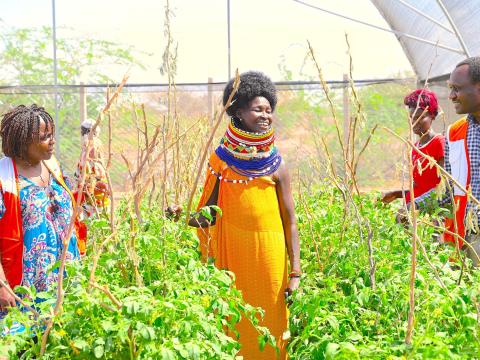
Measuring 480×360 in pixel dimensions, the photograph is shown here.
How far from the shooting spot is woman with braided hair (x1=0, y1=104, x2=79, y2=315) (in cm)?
288

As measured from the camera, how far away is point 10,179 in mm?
2912

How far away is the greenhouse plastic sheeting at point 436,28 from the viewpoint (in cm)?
719

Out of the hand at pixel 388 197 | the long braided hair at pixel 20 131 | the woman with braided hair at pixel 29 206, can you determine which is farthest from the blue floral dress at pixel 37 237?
the hand at pixel 388 197

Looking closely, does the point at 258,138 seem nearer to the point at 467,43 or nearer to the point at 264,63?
the point at 467,43

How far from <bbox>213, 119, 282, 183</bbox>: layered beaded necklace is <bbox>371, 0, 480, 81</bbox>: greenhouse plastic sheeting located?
361 centimetres

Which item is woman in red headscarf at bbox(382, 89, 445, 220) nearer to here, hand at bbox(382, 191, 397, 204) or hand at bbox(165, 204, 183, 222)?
hand at bbox(382, 191, 397, 204)

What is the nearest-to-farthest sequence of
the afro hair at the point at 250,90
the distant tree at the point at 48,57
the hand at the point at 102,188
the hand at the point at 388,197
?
the hand at the point at 102,188 → the afro hair at the point at 250,90 → the hand at the point at 388,197 → the distant tree at the point at 48,57

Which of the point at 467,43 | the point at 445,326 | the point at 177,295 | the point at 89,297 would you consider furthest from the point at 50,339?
the point at 467,43

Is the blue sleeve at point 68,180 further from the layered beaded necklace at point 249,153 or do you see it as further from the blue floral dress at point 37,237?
the layered beaded necklace at point 249,153

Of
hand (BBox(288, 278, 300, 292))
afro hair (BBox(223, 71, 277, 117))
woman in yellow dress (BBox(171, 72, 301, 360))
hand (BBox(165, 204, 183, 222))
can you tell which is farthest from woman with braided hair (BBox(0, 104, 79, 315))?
hand (BBox(288, 278, 300, 292))

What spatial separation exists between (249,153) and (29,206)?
84 centimetres

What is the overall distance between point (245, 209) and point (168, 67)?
0.67 meters

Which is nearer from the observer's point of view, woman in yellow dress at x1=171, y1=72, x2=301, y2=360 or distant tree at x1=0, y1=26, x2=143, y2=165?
woman in yellow dress at x1=171, y1=72, x2=301, y2=360

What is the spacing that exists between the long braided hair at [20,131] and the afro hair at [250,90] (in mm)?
722
